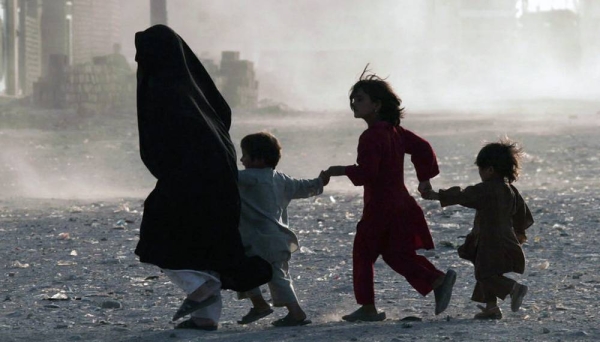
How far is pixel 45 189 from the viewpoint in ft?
43.4

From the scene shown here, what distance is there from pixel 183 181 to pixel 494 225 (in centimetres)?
136

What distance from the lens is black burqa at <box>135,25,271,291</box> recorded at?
518 centimetres

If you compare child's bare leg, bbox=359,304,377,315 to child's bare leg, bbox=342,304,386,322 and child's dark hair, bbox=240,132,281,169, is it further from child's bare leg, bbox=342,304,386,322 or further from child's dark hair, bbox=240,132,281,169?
child's dark hair, bbox=240,132,281,169

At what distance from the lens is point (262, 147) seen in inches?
212

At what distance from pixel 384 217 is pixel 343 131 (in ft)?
53.0

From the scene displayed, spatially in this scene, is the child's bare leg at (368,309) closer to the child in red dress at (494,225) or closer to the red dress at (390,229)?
the red dress at (390,229)

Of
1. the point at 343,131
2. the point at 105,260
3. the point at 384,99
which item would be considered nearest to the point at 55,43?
the point at 343,131

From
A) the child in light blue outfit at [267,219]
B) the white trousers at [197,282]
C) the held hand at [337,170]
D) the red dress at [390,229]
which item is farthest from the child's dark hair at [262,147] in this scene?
the white trousers at [197,282]

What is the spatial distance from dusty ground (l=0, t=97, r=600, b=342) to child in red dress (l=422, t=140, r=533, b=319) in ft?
0.48

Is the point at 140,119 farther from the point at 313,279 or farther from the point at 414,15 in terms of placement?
the point at 414,15

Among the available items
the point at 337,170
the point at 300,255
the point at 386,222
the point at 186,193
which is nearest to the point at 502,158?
the point at 386,222

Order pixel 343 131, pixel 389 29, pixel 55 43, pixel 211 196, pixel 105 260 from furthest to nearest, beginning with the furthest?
pixel 389 29 < pixel 55 43 < pixel 343 131 < pixel 105 260 < pixel 211 196

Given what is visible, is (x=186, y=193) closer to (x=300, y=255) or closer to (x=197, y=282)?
(x=197, y=282)

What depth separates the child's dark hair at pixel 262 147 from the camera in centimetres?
539
